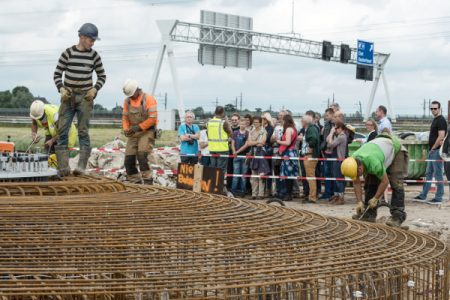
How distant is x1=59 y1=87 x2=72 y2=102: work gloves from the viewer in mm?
9906

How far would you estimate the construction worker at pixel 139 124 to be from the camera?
1299 cm

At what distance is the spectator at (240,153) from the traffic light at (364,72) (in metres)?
29.5

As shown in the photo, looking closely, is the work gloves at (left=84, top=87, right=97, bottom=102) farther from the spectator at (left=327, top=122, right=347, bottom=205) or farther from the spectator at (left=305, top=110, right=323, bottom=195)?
the spectator at (left=305, top=110, right=323, bottom=195)

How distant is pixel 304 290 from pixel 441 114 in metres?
11.1

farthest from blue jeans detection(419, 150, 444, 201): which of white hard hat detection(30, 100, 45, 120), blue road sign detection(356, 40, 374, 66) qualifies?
blue road sign detection(356, 40, 374, 66)

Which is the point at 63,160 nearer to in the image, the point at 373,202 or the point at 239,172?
the point at 373,202

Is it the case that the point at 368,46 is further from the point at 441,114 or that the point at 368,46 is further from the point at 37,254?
the point at 37,254

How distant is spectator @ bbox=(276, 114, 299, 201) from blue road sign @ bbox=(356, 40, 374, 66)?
33.5 metres

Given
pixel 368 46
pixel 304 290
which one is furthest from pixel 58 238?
pixel 368 46

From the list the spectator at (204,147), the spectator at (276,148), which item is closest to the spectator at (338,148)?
the spectator at (276,148)

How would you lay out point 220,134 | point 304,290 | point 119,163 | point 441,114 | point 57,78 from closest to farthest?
point 304,290, point 57,78, point 441,114, point 220,134, point 119,163

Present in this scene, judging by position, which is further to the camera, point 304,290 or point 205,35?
point 205,35

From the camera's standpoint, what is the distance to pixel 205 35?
4419 cm

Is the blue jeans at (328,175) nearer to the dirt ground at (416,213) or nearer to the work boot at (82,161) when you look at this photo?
the dirt ground at (416,213)
